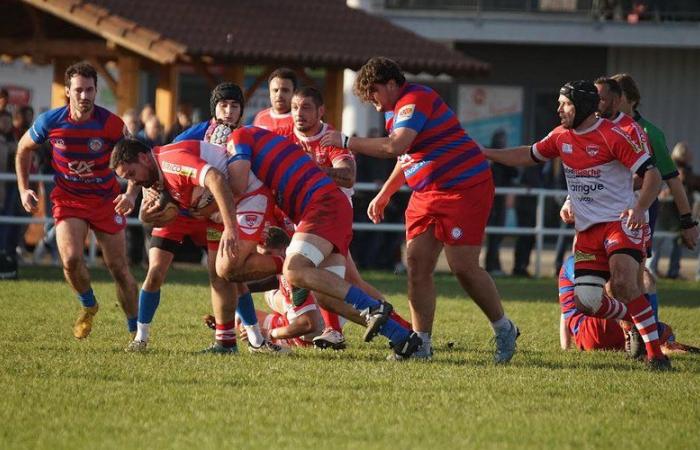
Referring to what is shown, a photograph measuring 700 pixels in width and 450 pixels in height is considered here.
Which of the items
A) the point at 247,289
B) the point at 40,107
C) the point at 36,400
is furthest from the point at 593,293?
the point at 40,107

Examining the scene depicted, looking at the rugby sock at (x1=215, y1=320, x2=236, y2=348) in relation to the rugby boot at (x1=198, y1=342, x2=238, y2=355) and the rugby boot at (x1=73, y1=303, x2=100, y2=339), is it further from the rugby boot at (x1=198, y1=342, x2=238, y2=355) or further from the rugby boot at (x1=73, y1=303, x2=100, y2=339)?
the rugby boot at (x1=73, y1=303, x2=100, y2=339)

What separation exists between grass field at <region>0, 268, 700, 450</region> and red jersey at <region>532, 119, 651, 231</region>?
1038 mm

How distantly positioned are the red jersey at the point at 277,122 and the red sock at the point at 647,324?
279 cm

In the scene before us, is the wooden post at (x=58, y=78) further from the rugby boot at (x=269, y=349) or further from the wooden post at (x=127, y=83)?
the rugby boot at (x=269, y=349)

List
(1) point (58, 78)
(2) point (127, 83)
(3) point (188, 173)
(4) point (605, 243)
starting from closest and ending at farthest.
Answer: (3) point (188, 173)
(4) point (605, 243)
(2) point (127, 83)
(1) point (58, 78)

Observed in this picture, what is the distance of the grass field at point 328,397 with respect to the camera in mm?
6840

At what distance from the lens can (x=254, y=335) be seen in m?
10.0

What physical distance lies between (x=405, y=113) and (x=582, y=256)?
1573 mm

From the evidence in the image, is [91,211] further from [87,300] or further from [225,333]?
[225,333]

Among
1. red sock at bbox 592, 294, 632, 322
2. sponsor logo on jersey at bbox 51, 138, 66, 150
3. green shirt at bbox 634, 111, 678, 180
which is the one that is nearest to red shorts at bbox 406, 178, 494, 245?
red sock at bbox 592, 294, 632, 322

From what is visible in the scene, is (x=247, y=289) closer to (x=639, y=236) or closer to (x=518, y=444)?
(x=639, y=236)

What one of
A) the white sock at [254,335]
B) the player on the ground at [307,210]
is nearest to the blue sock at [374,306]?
the player on the ground at [307,210]

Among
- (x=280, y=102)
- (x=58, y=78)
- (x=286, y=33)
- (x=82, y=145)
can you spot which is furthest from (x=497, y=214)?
(x=82, y=145)

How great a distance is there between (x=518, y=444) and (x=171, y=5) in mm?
14855
